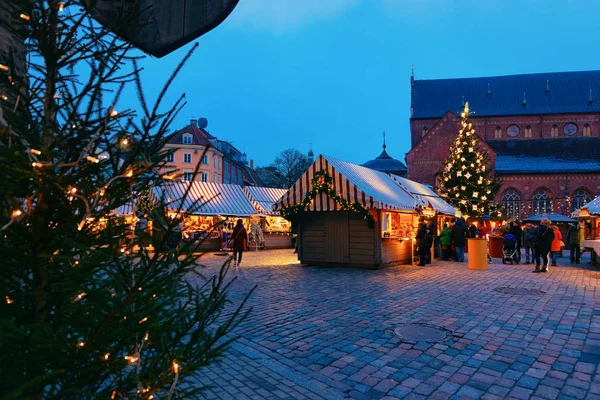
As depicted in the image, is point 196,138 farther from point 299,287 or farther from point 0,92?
point 0,92

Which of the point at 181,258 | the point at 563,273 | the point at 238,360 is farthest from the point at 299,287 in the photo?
the point at 563,273

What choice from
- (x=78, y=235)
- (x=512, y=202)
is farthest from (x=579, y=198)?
(x=78, y=235)

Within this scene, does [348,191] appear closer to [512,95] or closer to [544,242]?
[544,242]

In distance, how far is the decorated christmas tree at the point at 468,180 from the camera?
1109 inches

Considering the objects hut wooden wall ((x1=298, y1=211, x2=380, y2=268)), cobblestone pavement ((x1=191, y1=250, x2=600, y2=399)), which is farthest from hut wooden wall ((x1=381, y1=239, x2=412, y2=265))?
cobblestone pavement ((x1=191, y1=250, x2=600, y2=399))

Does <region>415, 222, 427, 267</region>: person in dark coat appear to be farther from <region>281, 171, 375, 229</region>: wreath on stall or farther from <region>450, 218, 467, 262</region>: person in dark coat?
<region>281, 171, 375, 229</region>: wreath on stall

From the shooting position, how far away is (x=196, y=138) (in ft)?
151

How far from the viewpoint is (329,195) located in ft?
41.8

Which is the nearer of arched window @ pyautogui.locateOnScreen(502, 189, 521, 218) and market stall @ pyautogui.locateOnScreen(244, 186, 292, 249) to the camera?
market stall @ pyautogui.locateOnScreen(244, 186, 292, 249)

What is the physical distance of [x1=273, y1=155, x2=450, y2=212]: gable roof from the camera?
12266 millimetres

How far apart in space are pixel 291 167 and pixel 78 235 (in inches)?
2122

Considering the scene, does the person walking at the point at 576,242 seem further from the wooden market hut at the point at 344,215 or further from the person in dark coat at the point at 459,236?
the wooden market hut at the point at 344,215

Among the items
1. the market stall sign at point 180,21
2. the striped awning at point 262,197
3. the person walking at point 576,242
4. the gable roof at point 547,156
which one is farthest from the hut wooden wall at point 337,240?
the gable roof at point 547,156

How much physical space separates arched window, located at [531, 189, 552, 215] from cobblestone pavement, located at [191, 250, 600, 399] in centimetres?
3354
